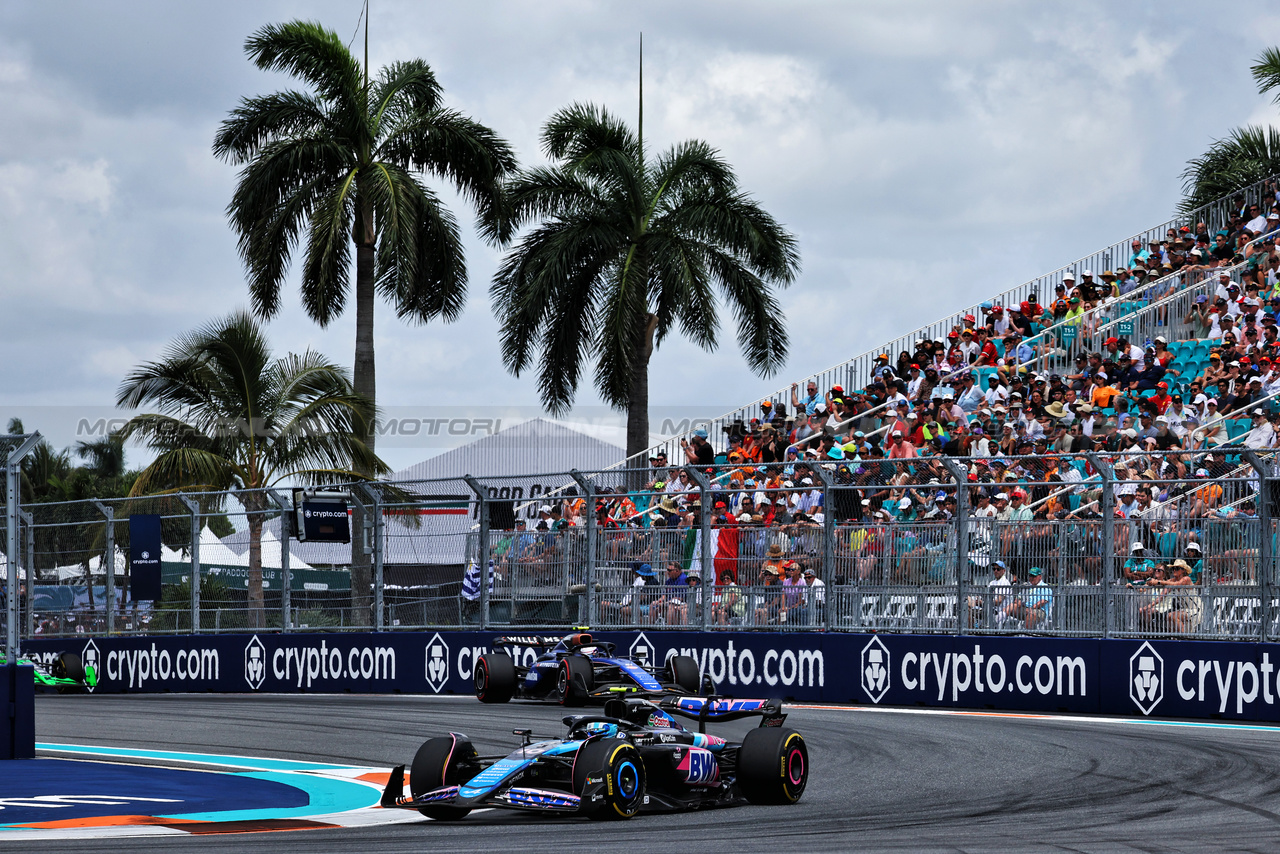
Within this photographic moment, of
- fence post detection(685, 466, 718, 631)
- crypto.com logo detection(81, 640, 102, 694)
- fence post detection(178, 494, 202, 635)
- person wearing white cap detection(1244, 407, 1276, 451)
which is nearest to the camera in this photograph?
fence post detection(685, 466, 718, 631)

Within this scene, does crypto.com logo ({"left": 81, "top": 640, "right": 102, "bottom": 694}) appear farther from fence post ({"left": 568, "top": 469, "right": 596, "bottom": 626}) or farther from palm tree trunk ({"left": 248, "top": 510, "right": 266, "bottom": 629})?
fence post ({"left": 568, "top": 469, "right": 596, "bottom": 626})

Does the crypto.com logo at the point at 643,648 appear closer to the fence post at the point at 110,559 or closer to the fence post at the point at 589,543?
the fence post at the point at 589,543

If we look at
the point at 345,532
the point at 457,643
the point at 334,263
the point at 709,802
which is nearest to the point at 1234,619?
the point at 709,802

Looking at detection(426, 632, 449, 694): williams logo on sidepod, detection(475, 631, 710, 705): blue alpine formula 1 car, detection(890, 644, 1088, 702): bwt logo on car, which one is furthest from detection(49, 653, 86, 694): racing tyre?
detection(890, 644, 1088, 702): bwt logo on car

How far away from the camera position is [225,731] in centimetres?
1510

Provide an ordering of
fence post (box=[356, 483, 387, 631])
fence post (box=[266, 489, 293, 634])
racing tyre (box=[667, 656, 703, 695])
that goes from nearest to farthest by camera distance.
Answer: racing tyre (box=[667, 656, 703, 695])
fence post (box=[356, 483, 387, 631])
fence post (box=[266, 489, 293, 634])

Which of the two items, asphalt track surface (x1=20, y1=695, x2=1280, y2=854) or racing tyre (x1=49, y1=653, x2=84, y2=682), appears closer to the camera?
asphalt track surface (x1=20, y1=695, x2=1280, y2=854)

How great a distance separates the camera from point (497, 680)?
17484 mm

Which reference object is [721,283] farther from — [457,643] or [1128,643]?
[1128,643]

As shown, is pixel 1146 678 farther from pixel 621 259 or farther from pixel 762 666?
pixel 621 259

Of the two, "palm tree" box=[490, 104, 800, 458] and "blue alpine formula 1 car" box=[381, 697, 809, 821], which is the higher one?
"palm tree" box=[490, 104, 800, 458]

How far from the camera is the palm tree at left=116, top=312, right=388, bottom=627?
2727 centimetres

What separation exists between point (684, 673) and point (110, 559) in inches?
436

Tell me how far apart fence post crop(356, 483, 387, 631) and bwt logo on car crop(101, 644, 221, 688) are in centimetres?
281
